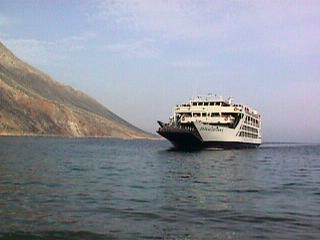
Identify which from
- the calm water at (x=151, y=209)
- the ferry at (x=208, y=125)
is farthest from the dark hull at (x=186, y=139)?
the calm water at (x=151, y=209)

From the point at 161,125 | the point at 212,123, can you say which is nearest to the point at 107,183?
the point at 161,125

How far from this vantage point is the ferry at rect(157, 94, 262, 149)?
87.7 m

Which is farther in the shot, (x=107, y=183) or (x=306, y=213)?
(x=107, y=183)

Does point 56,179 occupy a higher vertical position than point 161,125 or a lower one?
lower

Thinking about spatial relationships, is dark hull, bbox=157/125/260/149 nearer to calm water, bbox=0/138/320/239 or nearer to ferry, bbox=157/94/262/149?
ferry, bbox=157/94/262/149

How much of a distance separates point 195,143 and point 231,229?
72.3 m

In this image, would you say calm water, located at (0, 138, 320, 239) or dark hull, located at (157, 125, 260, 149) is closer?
calm water, located at (0, 138, 320, 239)

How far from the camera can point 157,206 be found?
22.8 metres

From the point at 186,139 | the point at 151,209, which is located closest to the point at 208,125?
the point at 186,139

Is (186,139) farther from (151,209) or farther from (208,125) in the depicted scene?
(151,209)

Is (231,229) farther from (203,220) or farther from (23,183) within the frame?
(23,183)

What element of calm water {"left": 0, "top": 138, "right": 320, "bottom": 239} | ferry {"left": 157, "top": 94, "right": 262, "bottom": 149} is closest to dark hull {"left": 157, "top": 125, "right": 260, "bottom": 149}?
ferry {"left": 157, "top": 94, "right": 262, "bottom": 149}

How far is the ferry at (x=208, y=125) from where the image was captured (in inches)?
3452

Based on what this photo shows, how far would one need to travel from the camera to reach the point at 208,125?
289 ft
